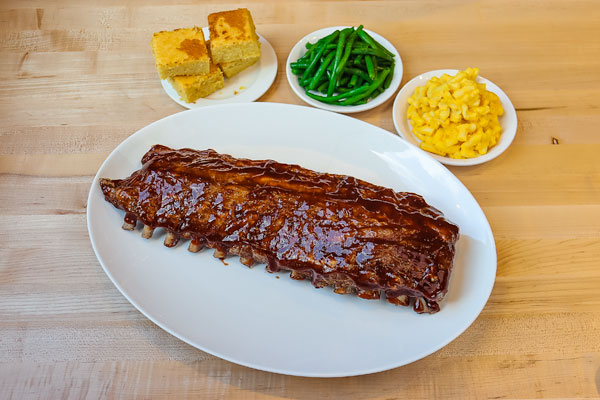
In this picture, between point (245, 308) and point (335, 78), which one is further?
point (335, 78)

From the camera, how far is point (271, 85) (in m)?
4.30

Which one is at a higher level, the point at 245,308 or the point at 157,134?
the point at 157,134

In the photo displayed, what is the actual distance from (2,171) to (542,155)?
4476 mm

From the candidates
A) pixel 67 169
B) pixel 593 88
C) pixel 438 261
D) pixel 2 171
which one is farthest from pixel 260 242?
pixel 593 88

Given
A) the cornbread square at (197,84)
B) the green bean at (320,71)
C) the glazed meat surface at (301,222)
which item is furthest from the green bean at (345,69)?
the glazed meat surface at (301,222)

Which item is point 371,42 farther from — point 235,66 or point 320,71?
point 235,66

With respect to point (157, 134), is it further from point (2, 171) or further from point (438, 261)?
point (438, 261)

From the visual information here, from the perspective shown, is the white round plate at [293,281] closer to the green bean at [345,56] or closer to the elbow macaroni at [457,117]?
the elbow macaroni at [457,117]

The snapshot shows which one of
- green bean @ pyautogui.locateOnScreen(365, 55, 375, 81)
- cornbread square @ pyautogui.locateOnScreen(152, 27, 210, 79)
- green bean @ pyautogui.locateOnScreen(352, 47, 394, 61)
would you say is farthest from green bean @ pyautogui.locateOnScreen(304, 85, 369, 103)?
cornbread square @ pyautogui.locateOnScreen(152, 27, 210, 79)

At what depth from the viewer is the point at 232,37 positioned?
3.99 m

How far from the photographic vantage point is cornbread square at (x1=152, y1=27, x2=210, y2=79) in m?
3.85

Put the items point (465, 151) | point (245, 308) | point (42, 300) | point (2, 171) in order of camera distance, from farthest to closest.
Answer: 1. point (2, 171)
2. point (465, 151)
3. point (42, 300)
4. point (245, 308)

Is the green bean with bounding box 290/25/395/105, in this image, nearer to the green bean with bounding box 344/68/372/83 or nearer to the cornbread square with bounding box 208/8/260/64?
the green bean with bounding box 344/68/372/83

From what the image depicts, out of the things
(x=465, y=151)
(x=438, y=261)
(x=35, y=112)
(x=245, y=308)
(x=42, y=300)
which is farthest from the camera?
(x=35, y=112)
